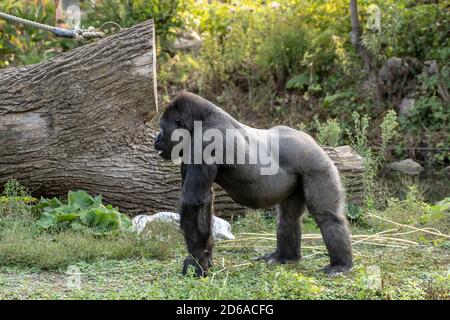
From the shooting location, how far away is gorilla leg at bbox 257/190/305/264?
14.7 feet

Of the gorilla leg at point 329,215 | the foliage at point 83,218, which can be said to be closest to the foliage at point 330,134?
the foliage at point 83,218

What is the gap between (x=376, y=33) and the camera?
9633 millimetres

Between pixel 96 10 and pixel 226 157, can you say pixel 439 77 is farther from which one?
pixel 226 157

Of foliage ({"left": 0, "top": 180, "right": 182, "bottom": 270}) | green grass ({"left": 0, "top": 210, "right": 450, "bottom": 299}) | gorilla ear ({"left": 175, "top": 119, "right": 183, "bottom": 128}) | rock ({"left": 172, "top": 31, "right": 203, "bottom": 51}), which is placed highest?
rock ({"left": 172, "top": 31, "right": 203, "bottom": 51})

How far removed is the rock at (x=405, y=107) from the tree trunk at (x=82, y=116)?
15.0 feet

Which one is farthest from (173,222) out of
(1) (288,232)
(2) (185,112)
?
(2) (185,112)

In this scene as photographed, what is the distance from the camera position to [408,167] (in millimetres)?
8430

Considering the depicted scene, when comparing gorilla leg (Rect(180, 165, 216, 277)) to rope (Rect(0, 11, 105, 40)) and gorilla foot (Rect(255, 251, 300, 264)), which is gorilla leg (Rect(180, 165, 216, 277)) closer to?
gorilla foot (Rect(255, 251, 300, 264))

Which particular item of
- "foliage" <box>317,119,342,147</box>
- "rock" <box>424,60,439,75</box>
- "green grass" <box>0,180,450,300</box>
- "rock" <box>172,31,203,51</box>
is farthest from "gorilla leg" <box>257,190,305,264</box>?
"rock" <box>172,31,203,51</box>

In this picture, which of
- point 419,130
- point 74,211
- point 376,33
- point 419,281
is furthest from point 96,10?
point 419,281

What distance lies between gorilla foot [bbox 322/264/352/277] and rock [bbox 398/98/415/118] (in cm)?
536

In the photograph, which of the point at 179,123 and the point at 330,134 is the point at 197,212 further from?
the point at 330,134

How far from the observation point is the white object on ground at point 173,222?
508cm

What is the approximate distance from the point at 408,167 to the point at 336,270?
453 cm
